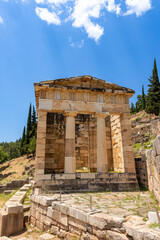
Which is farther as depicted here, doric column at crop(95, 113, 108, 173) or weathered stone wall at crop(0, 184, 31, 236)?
doric column at crop(95, 113, 108, 173)

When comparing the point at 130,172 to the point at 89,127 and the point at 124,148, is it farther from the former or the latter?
the point at 89,127

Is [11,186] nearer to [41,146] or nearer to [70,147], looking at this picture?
[41,146]

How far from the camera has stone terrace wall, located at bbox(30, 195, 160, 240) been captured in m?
3.89

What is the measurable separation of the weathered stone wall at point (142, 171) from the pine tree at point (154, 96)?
895 inches

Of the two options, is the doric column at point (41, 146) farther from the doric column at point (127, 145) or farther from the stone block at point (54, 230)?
the doric column at point (127, 145)

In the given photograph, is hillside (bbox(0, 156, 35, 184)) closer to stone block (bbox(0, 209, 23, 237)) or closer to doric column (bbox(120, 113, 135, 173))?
doric column (bbox(120, 113, 135, 173))

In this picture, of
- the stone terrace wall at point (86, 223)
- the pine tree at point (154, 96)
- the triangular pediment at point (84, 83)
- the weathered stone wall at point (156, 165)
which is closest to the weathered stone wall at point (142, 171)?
the weathered stone wall at point (156, 165)

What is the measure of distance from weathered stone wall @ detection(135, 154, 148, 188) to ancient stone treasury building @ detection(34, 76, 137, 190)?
600 millimetres

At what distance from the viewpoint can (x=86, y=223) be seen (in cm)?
509

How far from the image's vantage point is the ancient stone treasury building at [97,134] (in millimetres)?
11508

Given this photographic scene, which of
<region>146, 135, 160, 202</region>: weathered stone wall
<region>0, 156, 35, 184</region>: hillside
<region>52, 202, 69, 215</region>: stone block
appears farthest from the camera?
<region>0, 156, 35, 184</region>: hillside

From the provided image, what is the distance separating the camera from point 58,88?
12742 millimetres

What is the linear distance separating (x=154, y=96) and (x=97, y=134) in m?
25.8

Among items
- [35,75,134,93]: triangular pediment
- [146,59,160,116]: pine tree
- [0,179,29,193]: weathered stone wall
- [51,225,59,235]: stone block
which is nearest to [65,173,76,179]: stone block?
[51,225,59,235]: stone block
